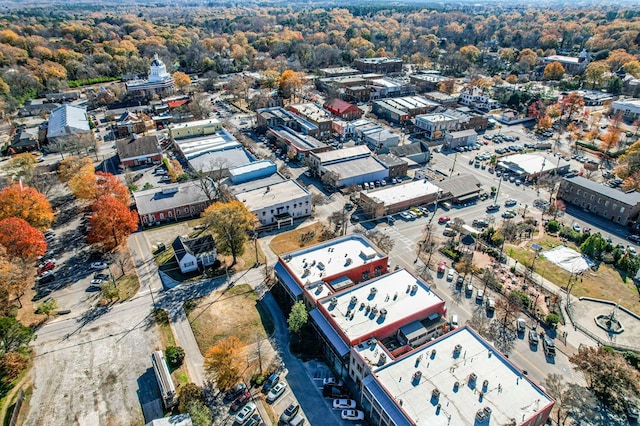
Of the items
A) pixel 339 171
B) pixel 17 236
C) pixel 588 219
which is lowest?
pixel 588 219

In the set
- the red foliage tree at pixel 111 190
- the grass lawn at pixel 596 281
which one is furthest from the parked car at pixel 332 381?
the red foliage tree at pixel 111 190

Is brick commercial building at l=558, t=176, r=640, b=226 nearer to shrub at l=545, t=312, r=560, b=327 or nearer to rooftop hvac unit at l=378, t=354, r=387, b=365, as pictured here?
shrub at l=545, t=312, r=560, b=327

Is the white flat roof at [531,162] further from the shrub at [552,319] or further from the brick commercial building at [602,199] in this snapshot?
the shrub at [552,319]

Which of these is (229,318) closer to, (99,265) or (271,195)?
(99,265)

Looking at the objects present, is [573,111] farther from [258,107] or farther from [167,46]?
[167,46]

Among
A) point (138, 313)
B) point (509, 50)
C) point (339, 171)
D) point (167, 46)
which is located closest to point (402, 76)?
point (509, 50)

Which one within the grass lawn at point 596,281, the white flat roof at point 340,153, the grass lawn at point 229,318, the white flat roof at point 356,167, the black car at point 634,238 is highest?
the white flat roof at point 340,153

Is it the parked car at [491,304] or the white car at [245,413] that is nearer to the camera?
the white car at [245,413]
